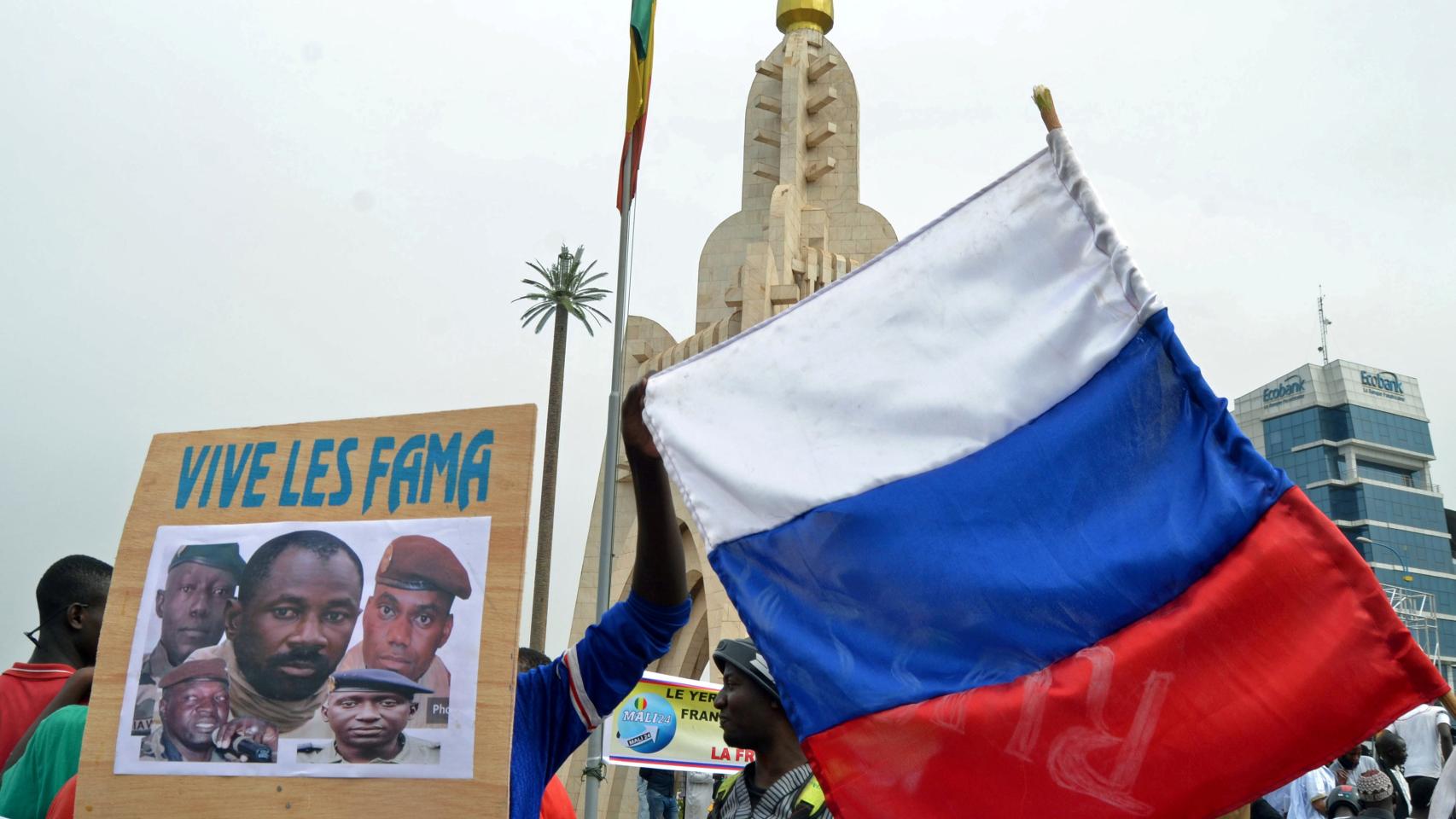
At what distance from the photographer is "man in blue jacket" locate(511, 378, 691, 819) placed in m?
3.23

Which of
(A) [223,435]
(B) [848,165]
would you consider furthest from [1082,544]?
(B) [848,165]

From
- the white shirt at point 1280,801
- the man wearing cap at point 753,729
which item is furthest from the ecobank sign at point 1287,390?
the man wearing cap at point 753,729

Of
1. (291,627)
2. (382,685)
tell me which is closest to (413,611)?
(382,685)

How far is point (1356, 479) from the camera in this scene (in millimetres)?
97750

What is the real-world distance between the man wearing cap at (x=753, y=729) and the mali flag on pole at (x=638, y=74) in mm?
5814

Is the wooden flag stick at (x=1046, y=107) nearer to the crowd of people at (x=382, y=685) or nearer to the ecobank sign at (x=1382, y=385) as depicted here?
the crowd of people at (x=382, y=685)

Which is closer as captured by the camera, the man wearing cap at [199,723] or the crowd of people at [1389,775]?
the man wearing cap at [199,723]

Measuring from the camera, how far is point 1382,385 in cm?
10100

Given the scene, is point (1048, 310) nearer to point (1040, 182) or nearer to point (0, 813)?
point (1040, 182)

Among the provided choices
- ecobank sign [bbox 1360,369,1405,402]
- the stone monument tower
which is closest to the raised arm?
the stone monument tower

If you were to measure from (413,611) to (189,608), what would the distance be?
657 millimetres

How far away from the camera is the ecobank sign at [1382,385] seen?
100m

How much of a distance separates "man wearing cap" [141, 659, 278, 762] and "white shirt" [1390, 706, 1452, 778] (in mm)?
9534

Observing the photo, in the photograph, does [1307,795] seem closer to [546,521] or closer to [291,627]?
[291,627]
